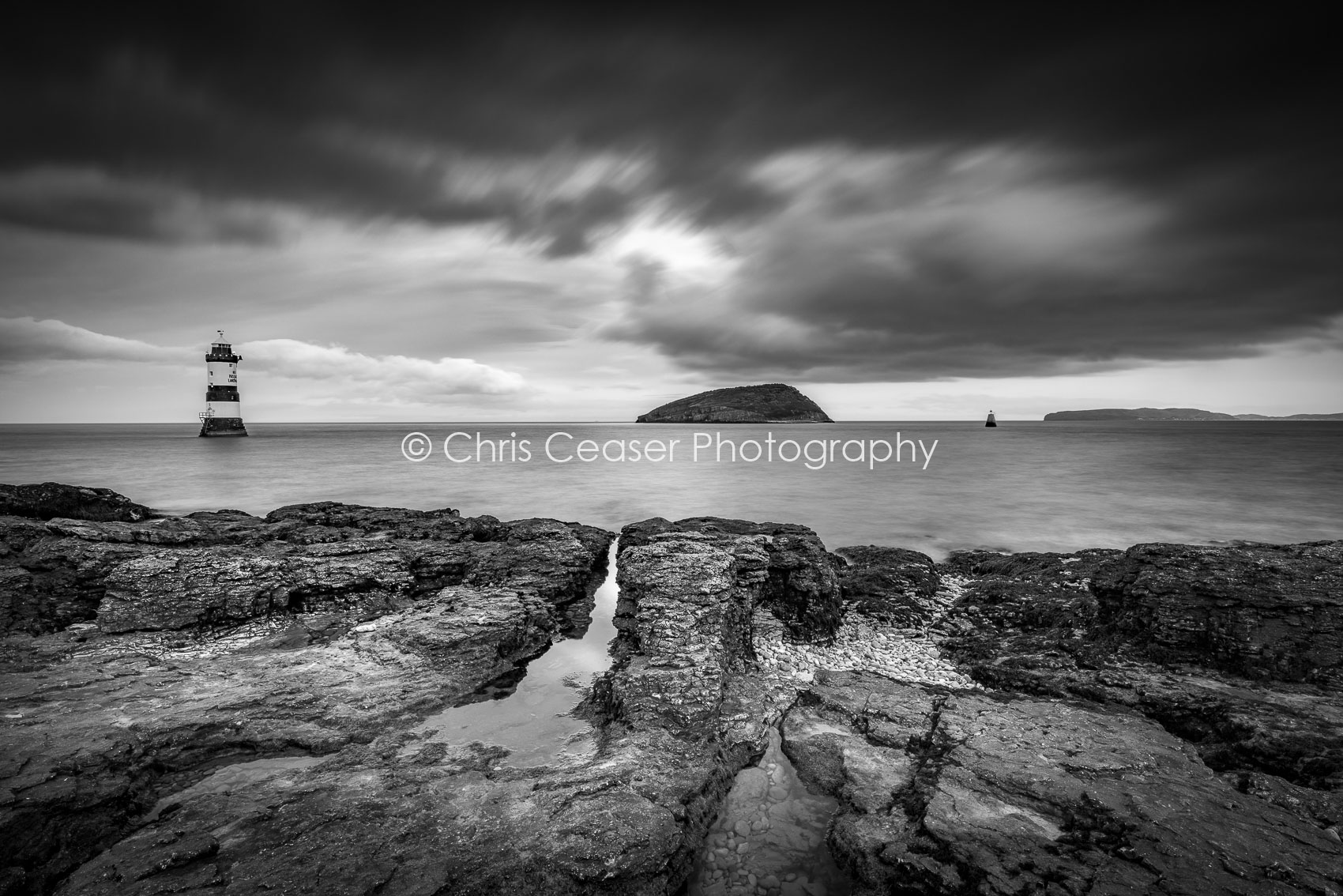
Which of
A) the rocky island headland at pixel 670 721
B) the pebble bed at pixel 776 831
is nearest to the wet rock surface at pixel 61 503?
the rocky island headland at pixel 670 721

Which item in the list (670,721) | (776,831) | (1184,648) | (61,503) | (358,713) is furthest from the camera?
(61,503)

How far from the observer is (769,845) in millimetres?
4375

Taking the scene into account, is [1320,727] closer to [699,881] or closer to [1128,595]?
[1128,595]

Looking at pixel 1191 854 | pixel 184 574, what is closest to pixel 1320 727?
pixel 1191 854

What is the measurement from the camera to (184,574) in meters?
7.60

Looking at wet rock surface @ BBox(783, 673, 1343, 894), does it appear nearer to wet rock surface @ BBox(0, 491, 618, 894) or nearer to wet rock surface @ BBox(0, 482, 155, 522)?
wet rock surface @ BBox(0, 491, 618, 894)

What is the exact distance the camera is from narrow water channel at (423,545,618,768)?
5262mm

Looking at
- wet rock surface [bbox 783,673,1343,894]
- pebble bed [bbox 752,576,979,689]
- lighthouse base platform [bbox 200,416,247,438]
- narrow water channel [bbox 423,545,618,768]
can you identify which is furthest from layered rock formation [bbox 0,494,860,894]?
lighthouse base platform [bbox 200,416,247,438]

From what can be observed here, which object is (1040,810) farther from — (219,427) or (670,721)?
(219,427)

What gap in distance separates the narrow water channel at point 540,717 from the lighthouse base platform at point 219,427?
3118 inches

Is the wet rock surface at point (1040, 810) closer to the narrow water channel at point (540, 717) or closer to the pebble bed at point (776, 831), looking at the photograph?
the pebble bed at point (776, 831)

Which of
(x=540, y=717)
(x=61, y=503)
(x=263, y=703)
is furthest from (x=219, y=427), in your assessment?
(x=540, y=717)

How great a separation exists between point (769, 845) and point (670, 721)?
135cm

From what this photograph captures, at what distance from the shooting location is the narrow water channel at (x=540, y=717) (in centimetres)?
526
